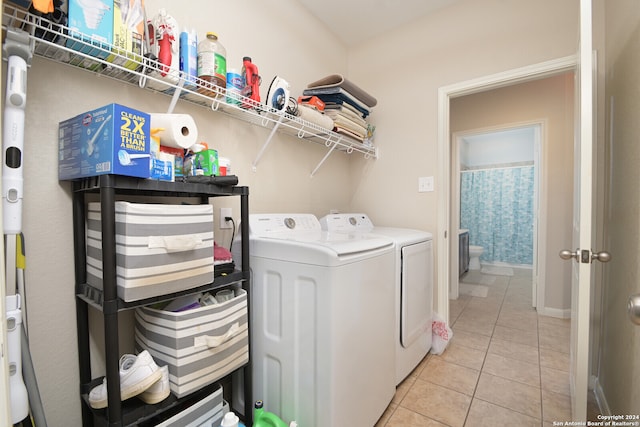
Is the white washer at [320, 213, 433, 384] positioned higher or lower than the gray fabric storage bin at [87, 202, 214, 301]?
lower

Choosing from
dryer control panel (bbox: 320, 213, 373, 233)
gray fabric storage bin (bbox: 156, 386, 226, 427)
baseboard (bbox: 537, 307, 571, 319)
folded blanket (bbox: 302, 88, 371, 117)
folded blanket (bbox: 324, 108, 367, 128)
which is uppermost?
folded blanket (bbox: 302, 88, 371, 117)

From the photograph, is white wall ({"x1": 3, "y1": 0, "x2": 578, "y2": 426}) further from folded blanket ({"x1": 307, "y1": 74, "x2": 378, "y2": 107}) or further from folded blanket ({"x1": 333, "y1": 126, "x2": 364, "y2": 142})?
folded blanket ({"x1": 333, "y1": 126, "x2": 364, "y2": 142})

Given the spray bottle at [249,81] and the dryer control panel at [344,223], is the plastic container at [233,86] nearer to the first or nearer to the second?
the spray bottle at [249,81]

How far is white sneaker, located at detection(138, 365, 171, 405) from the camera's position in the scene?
966 mm

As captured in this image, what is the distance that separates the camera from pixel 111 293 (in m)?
0.85

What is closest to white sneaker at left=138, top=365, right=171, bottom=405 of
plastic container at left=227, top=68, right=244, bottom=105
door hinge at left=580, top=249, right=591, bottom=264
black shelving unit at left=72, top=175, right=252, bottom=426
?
black shelving unit at left=72, top=175, right=252, bottom=426

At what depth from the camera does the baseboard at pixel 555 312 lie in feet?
9.44

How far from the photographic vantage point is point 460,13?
218cm

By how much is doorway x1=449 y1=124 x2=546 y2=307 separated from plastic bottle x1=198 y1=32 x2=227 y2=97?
15.3 feet

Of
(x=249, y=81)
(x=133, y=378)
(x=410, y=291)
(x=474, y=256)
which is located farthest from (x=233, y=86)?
(x=474, y=256)

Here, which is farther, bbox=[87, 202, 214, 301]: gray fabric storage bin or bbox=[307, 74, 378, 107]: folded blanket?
bbox=[307, 74, 378, 107]: folded blanket

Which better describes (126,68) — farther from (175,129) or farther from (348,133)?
(348,133)

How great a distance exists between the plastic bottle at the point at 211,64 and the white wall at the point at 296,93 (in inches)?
10.3

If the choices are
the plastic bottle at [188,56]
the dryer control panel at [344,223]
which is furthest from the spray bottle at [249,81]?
the dryer control panel at [344,223]
